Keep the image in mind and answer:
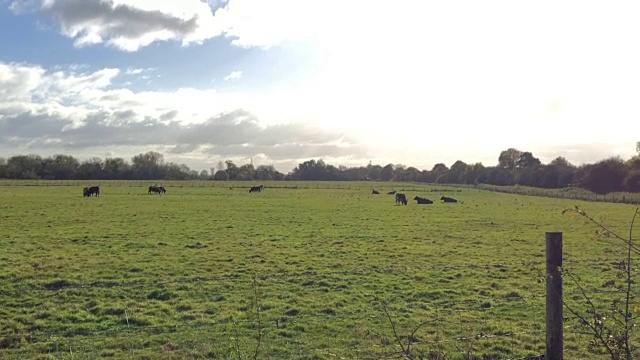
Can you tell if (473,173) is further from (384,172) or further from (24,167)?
(24,167)

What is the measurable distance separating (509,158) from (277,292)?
479 feet

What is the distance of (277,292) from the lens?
1159 cm

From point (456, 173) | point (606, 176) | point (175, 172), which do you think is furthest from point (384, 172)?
point (606, 176)

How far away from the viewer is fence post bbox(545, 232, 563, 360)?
424 centimetres

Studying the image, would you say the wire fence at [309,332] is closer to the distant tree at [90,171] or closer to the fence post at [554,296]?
the fence post at [554,296]

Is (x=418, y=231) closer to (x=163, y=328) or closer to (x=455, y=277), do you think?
(x=455, y=277)

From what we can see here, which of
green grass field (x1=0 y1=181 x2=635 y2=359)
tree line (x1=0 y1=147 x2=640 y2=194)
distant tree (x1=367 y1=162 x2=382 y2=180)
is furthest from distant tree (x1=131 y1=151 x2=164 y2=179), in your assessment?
green grass field (x1=0 y1=181 x2=635 y2=359)

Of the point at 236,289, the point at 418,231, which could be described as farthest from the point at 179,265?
the point at 418,231

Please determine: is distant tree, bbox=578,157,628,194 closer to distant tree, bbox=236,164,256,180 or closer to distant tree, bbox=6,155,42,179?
distant tree, bbox=236,164,256,180

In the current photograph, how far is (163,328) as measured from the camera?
888 cm

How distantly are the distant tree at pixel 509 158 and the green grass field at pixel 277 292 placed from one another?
12774 cm

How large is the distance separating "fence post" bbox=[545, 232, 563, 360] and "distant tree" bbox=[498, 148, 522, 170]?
145 metres

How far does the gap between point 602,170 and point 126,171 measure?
378 ft

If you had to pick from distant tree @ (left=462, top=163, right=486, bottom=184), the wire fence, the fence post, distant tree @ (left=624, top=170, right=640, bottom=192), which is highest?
distant tree @ (left=462, top=163, right=486, bottom=184)
